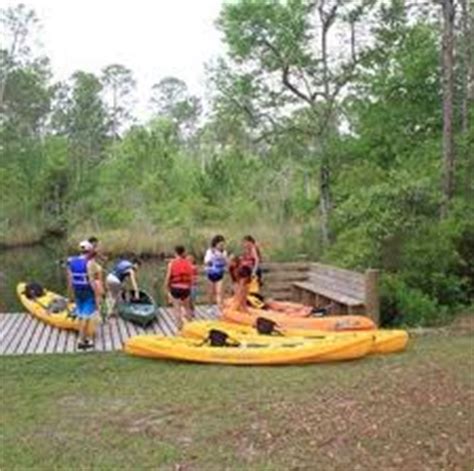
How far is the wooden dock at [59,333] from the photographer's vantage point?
45.4 feet

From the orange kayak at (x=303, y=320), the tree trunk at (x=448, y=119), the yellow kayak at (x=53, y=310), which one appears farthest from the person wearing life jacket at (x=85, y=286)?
the tree trunk at (x=448, y=119)

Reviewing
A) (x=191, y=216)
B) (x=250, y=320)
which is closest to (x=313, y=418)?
(x=250, y=320)

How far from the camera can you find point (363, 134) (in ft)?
84.3

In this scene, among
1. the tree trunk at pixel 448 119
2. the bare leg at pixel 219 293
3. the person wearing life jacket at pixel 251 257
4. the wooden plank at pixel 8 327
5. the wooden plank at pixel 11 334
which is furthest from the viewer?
the tree trunk at pixel 448 119

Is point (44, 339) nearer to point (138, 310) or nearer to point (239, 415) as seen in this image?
point (138, 310)

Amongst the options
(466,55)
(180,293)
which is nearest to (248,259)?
(180,293)

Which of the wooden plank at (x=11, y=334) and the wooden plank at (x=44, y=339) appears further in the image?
the wooden plank at (x=11, y=334)

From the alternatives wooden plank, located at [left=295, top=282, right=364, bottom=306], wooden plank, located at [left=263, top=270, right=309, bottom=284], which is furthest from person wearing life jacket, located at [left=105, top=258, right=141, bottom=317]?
wooden plank, located at [left=295, top=282, right=364, bottom=306]

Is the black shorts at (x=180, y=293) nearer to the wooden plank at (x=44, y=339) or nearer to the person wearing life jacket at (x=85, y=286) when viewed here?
the person wearing life jacket at (x=85, y=286)

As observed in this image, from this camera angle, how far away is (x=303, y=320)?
47.2ft

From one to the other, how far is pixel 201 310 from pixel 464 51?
12371 millimetres

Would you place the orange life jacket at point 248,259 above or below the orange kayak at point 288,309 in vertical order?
above

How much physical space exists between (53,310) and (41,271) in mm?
17870

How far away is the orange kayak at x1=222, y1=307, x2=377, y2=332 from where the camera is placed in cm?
1369
